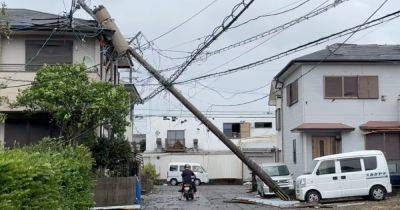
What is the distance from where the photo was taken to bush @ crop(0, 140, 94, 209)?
7.31 m

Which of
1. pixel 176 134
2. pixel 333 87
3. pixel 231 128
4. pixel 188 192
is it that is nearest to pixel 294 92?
pixel 333 87

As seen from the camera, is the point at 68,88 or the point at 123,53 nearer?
the point at 68,88

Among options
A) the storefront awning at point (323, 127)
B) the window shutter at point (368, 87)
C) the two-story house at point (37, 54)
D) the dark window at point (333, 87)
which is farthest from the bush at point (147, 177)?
the window shutter at point (368, 87)

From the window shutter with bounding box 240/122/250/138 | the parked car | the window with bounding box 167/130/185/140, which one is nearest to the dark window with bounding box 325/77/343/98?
the parked car

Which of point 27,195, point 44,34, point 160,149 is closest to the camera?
point 27,195

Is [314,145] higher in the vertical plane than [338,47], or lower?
lower

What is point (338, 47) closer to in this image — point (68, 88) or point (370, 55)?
point (370, 55)

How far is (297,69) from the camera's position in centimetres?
3203

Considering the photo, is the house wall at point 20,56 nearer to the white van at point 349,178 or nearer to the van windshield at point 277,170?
the white van at point 349,178

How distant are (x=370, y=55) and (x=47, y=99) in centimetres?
1717

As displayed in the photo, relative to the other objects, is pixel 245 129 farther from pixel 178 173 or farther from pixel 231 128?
pixel 178 173

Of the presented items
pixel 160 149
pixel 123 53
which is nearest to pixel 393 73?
pixel 123 53

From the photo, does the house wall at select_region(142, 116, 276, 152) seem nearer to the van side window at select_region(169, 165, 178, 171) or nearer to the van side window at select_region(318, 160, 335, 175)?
the van side window at select_region(169, 165, 178, 171)

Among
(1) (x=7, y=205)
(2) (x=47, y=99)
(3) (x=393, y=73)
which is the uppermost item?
(3) (x=393, y=73)
